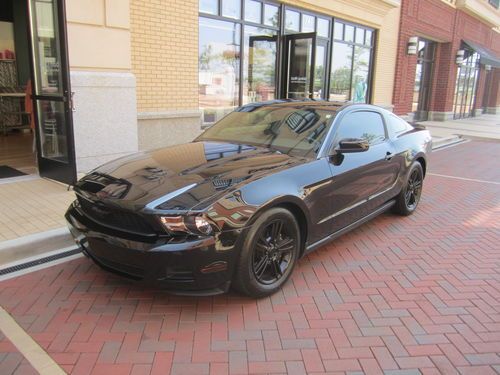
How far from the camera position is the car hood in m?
3.26

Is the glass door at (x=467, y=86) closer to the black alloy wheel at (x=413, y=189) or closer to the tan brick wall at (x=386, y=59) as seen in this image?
the tan brick wall at (x=386, y=59)

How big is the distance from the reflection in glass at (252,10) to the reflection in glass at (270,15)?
0.24 metres

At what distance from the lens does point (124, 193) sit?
134 inches

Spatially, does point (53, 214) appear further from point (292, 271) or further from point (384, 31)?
point (384, 31)

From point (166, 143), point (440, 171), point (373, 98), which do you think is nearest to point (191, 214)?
point (166, 143)

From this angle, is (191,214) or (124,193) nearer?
(191,214)

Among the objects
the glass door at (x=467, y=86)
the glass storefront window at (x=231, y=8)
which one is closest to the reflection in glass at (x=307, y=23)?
the glass storefront window at (x=231, y=8)

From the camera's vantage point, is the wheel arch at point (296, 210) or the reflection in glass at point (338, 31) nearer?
the wheel arch at point (296, 210)

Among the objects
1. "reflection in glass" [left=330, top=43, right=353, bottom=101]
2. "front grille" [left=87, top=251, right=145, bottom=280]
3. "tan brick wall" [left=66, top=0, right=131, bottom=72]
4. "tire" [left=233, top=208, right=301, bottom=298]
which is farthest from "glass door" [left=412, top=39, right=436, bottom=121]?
"front grille" [left=87, top=251, right=145, bottom=280]

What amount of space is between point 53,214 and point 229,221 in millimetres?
2835

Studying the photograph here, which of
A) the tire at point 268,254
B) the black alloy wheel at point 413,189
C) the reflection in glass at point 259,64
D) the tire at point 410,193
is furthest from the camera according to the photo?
the reflection in glass at point 259,64

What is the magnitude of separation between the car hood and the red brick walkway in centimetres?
83

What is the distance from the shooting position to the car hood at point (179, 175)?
10.7 feet

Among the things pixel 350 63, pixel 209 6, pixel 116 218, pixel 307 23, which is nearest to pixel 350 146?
pixel 116 218
